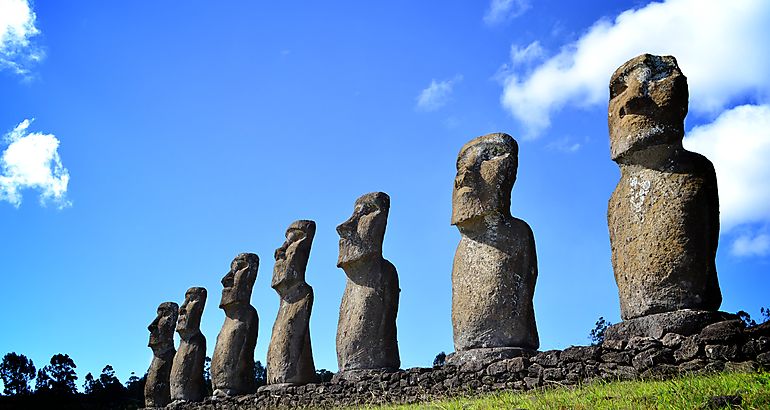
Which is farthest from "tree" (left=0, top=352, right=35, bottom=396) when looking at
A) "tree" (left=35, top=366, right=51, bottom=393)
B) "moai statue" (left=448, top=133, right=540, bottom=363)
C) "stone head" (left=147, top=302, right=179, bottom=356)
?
"moai statue" (left=448, top=133, right=540, bottom=363)

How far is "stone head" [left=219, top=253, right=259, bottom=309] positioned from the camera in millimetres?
18609

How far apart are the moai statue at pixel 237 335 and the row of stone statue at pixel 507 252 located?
0.04 meters

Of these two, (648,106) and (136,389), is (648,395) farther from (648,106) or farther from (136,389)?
(136,389)

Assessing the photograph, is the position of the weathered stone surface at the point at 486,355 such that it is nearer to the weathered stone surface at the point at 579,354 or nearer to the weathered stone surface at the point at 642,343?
the weathered stone surface at the point at 579,354

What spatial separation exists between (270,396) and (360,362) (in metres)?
2.65

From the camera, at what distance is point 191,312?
20469mm

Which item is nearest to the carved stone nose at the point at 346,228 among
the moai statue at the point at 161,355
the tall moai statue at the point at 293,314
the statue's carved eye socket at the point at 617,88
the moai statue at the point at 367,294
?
the moai statue at the point at 367,294

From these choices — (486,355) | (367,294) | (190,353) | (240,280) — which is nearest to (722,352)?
(486,355)

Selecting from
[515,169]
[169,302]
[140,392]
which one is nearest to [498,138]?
[515,169]

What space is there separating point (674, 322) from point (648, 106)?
2.99 m

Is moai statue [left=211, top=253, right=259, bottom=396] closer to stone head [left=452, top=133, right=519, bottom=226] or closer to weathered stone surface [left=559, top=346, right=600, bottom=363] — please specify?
stone head [left=452, top=133, right=519, bottom=226]

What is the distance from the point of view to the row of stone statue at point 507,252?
10.5m

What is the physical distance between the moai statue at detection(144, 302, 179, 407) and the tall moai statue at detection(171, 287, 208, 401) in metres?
1.17

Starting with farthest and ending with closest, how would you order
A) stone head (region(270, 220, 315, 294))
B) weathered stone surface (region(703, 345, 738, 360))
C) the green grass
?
stone head (region(270, 220, 315, 294))
weathered stone surface (region(703, 345, 738, 360))
the green grass
